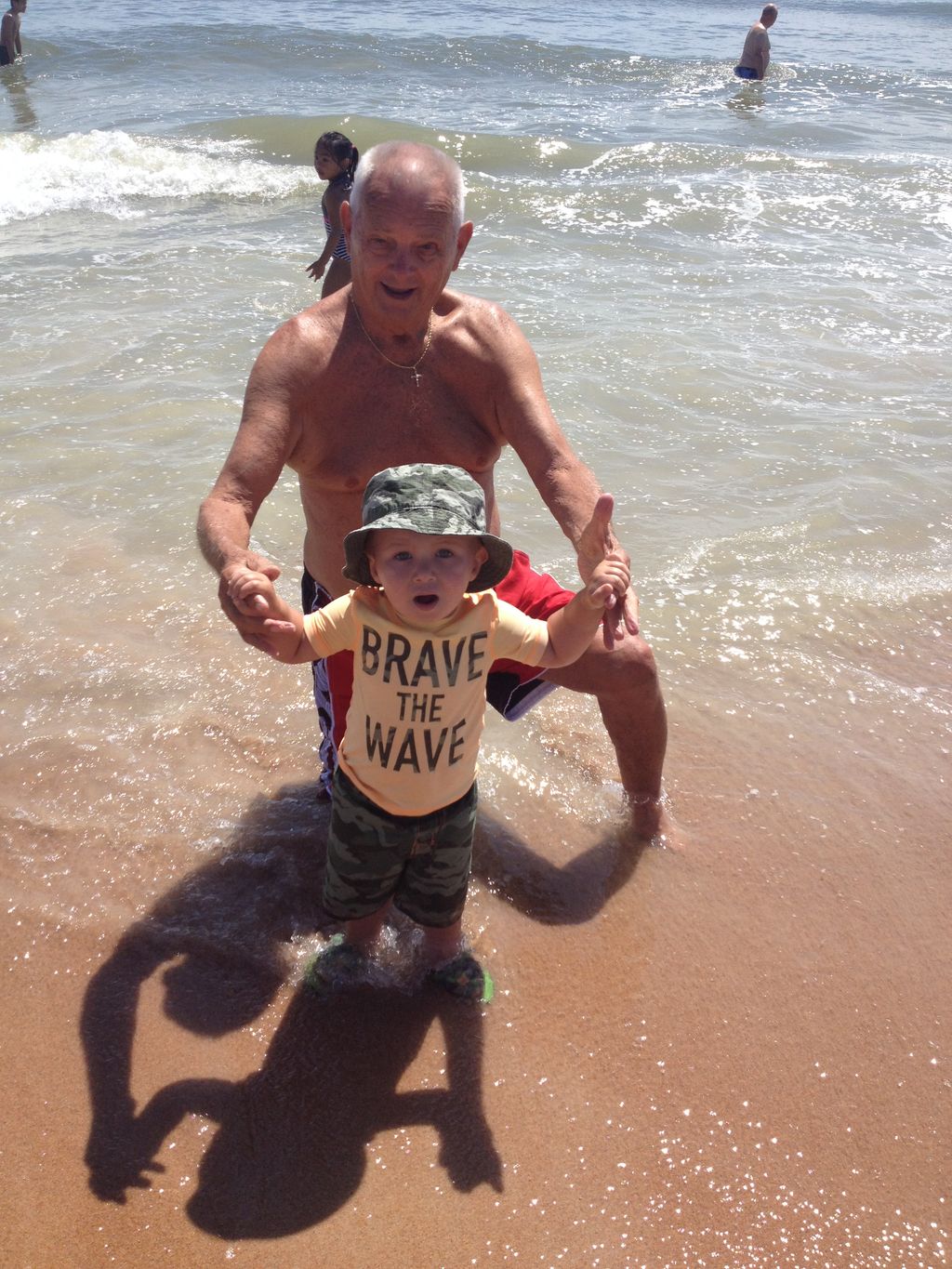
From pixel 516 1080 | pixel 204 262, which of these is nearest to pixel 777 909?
pixel 516 1080

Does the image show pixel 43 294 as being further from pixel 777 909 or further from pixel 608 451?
pixel 777 909

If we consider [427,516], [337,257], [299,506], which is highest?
[427,516]

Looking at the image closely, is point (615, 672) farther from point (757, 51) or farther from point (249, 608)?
point (757, 51)

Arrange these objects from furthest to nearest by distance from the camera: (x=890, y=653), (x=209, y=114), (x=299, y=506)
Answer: (x=209, y=114) < (x=299, y=506) < (x=890, y=653)

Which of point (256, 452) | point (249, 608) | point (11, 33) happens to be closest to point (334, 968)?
point (249, 608)

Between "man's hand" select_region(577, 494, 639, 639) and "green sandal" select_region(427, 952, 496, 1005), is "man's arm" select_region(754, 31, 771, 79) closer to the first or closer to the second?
"man's hand" select_region(577, 494, 639, 639)

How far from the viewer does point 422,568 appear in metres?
2.13

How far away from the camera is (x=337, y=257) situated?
611cm

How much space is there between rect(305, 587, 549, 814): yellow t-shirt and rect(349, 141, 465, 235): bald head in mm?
963

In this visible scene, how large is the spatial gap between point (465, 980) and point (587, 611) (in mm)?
1002

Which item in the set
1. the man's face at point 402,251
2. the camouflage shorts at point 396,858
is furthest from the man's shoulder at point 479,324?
the camouflage shorts at point 396,858

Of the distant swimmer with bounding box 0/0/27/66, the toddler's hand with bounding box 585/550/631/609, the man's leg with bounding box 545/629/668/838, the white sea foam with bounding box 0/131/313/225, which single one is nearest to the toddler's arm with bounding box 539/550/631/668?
the toddler's hand with bounding box 585/550/631/609

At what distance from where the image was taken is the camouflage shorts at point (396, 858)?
2.40 metres

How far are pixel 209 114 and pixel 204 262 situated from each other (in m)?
8.29
